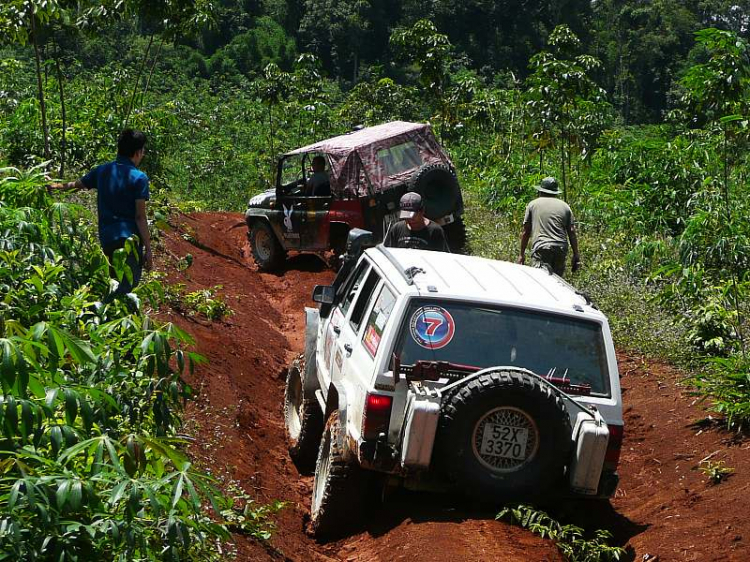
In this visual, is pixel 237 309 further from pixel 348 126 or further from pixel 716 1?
pixel 716 1

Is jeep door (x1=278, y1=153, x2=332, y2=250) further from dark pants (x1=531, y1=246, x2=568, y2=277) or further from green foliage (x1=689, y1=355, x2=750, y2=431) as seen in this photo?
green foliage (x1=689, y1=355, x2=750, y2=431)

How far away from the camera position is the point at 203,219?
20094mm

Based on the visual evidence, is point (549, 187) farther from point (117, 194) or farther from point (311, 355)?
point (117, 194)

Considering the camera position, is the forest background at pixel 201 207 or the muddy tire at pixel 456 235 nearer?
the forest background at pixel 201 207

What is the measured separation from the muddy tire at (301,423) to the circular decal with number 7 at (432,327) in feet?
6.76

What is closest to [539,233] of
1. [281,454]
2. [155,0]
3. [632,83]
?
[281,454]

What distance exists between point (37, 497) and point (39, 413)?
30 cm

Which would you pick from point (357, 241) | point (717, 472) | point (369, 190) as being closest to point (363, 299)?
point (357, 241)


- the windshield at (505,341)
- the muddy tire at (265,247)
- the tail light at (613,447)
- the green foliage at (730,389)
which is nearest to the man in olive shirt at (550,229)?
the green foliage at (730,389)

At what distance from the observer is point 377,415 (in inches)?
231

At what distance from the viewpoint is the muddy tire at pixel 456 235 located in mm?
15219

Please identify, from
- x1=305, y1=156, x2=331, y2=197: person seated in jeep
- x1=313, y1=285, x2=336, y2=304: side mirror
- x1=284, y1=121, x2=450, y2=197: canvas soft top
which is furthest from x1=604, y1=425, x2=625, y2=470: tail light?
x1=305, y1=156, x2=331, y2=197: person seated in jeep

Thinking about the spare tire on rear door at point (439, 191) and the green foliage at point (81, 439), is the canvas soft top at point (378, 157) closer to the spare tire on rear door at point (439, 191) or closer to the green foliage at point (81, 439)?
the spare tire on rear door at point (439, 191)

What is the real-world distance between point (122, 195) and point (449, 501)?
10.7ft
